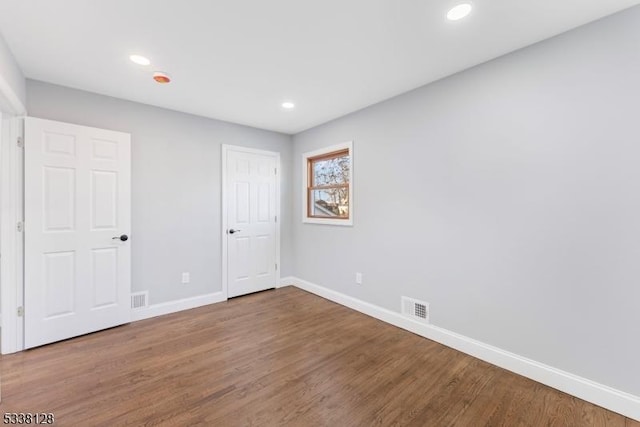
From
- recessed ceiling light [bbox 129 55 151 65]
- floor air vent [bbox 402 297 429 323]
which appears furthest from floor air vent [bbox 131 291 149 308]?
floor air vent [bbox 402 297 429 323]

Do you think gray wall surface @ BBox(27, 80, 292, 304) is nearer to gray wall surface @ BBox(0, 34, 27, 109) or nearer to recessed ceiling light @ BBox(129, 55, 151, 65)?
gray wall surface @ BBox(0, 34, 27, 109)

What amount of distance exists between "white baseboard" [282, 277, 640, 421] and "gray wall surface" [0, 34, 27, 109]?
3873 mm

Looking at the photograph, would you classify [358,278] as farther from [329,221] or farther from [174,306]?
[174,306]

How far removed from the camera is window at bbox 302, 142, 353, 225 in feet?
12.2

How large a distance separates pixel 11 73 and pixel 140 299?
2385 millimetres

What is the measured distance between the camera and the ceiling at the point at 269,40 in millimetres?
Answer: 1711

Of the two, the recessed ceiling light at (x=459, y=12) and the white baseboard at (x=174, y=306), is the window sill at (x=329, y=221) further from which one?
the recessed ceiling light at (x=459, y=12)

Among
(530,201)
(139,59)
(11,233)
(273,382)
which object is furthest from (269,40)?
(11,233)

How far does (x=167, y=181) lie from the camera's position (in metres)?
3.39

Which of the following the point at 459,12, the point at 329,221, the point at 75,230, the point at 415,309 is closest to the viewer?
the point at 459,12

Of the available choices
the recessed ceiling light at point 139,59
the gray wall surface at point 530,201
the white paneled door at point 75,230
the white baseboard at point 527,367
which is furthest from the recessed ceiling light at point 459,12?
the white paneled door at point 75,230

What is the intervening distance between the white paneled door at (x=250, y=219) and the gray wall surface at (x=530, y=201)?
190cm

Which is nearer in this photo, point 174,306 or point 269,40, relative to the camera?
point 269,40

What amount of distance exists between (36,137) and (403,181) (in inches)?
142
